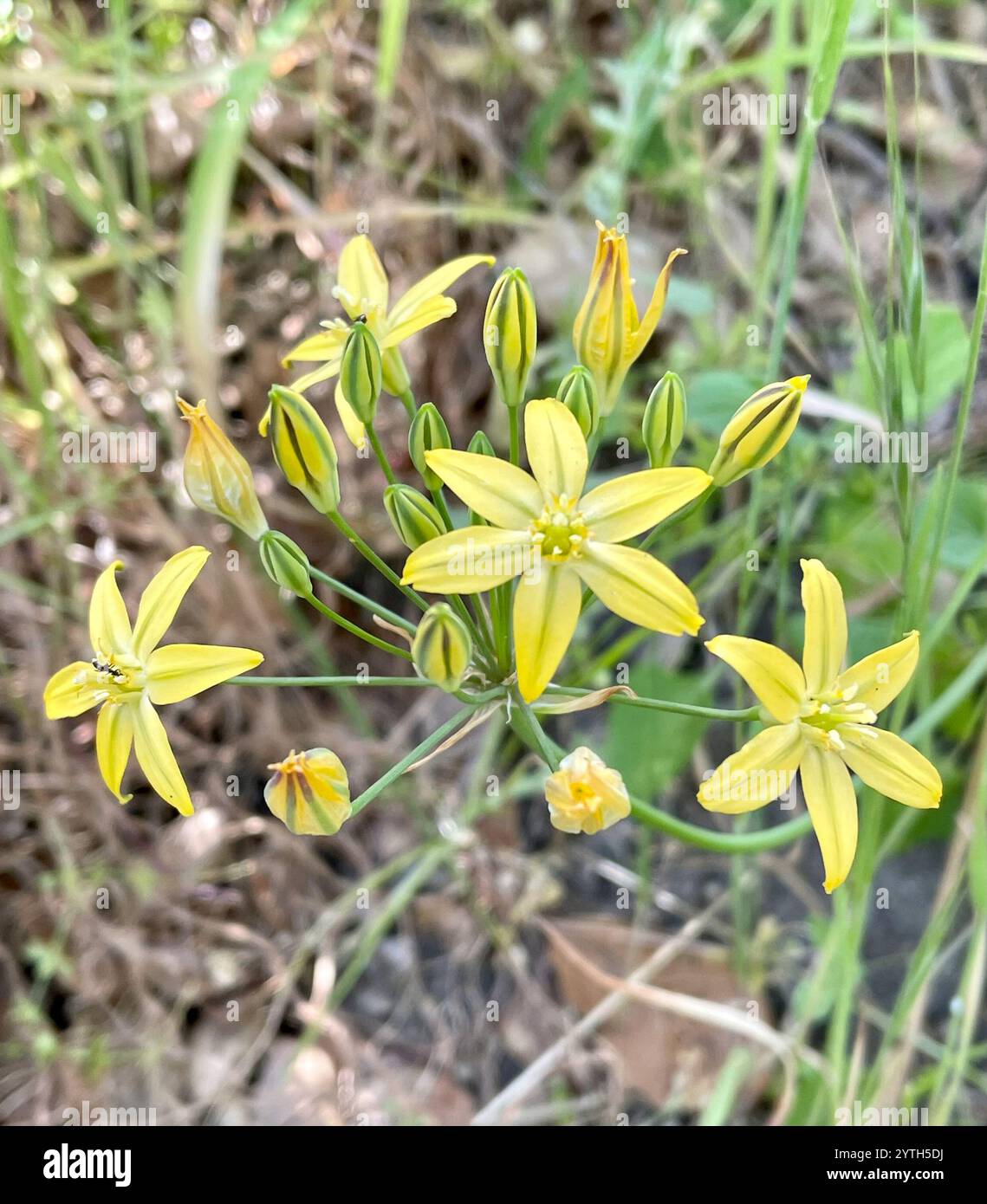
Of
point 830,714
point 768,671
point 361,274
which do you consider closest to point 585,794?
point 768,671

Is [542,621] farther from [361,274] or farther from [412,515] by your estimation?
[361,274]

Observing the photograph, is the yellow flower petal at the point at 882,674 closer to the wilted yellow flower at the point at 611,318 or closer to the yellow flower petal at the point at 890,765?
the yellow flower petal at the point at 890,765

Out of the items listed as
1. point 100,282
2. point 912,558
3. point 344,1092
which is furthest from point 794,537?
point 100,282

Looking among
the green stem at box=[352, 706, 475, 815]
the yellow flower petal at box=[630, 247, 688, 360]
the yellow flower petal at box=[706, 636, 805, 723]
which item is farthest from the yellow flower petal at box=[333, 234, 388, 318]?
the yellow flower petal at box=[706, 636, 805, 723]

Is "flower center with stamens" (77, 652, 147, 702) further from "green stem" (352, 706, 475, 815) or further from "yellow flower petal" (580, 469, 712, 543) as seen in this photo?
"yellow flower petal" (580, 469, 712, 543)

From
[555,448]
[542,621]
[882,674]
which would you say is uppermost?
[555,448]

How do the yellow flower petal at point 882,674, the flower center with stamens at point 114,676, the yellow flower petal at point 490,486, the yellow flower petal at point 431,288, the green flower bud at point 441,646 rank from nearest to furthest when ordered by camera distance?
the green flower bud at point 441,646
the yellow flower petal at point 490,486
the yellow flower petal at point 882,674
the flower center with stamens at point 114,676
the yellow flower petal at point 431,288

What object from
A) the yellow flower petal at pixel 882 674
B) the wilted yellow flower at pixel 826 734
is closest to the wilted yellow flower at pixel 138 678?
the wilted yellow flower at pixel 826 734
